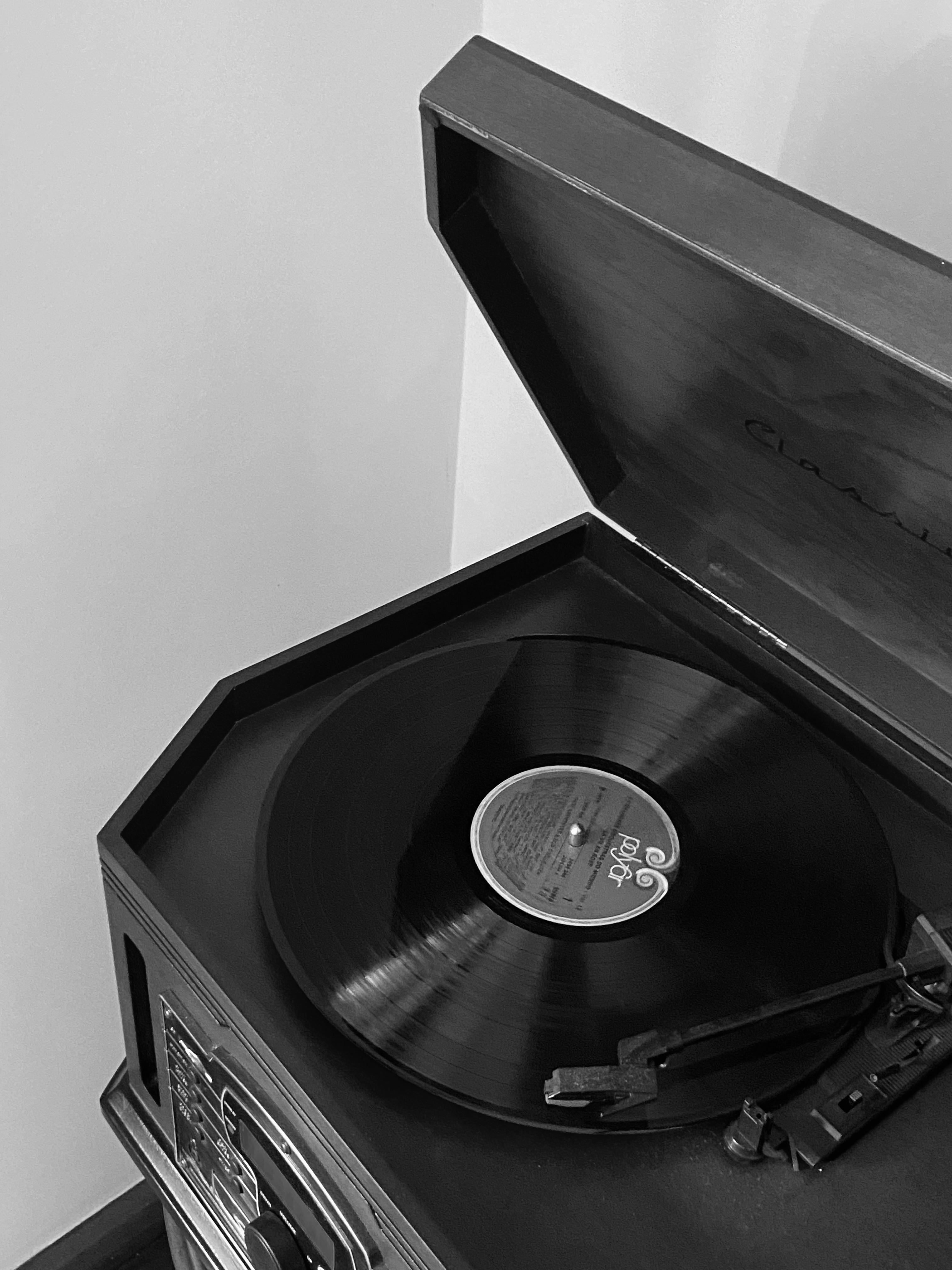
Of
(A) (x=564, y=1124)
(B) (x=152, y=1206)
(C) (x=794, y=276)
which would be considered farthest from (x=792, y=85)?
(B) (x=152, y=1206)

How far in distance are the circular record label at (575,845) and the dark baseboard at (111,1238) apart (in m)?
0.99

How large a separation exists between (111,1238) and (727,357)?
141cm

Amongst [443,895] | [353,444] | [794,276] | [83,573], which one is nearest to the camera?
[794,276]

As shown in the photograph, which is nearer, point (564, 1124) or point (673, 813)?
point (564, 1124)

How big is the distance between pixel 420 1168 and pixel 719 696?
1.50 feet

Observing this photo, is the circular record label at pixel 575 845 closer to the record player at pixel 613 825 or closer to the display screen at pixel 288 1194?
the record player at pixel 613 825

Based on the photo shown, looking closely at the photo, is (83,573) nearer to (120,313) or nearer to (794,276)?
(120,313)

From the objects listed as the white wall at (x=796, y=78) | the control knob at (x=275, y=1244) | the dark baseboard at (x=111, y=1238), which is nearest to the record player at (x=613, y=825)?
the control knob at (x=275, y=1244)

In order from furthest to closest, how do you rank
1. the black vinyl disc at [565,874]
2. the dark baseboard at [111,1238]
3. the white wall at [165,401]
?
the dark baseboard at [111,1238] → the white wall at [165,401] → the black vinyl disc at [565,874]

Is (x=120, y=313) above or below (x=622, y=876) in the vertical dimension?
above

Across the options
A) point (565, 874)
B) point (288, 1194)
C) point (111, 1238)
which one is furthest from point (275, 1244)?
point (111, 1238)

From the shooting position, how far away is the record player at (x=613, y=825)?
784 mm

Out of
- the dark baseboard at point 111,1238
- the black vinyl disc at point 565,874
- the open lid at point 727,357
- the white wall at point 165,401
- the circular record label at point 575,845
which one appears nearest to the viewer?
the open lid at point 727,357

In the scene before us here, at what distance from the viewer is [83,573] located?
1.30 meters
